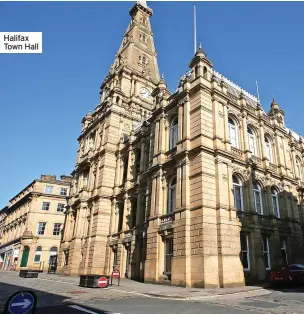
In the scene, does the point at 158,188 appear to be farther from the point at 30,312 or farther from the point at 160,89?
the point at 30,312

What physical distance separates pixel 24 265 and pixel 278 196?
139 ft

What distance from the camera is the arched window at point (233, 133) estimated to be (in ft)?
74.0

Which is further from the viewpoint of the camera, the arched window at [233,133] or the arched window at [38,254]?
the arched window at [38,254]

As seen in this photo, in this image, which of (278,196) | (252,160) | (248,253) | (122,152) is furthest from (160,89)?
(248,253)

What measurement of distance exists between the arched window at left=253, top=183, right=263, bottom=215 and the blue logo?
19754 millimetres

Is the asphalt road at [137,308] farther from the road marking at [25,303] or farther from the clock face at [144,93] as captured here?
the clock face at [144,93]

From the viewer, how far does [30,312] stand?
441cm

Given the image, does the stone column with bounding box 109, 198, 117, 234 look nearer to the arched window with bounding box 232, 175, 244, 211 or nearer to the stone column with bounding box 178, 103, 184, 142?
the stone column with bounding box 178, 103, 184, 142

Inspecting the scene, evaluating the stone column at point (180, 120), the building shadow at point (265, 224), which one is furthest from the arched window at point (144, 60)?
the building shadow at point (265, 224)

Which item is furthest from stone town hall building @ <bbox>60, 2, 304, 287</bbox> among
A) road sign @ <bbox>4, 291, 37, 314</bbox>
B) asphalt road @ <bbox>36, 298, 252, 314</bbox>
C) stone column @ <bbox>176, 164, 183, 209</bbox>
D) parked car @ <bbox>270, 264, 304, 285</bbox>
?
road sign @ <bbox>4, 291, 37, 314</bbox>

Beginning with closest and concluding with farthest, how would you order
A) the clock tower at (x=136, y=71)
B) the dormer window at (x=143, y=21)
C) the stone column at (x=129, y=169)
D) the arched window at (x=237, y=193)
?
the arched window at (x=237, y=193), the stone column at (x=129, y=169), the clock tower at (x=136, y=71), the dormer window at (x=143, y=21)

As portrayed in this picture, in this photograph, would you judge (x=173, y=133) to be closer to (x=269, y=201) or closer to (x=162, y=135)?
(x=162, y=135)

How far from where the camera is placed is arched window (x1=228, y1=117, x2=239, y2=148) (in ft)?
74.0

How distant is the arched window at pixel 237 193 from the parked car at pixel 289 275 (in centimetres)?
512
